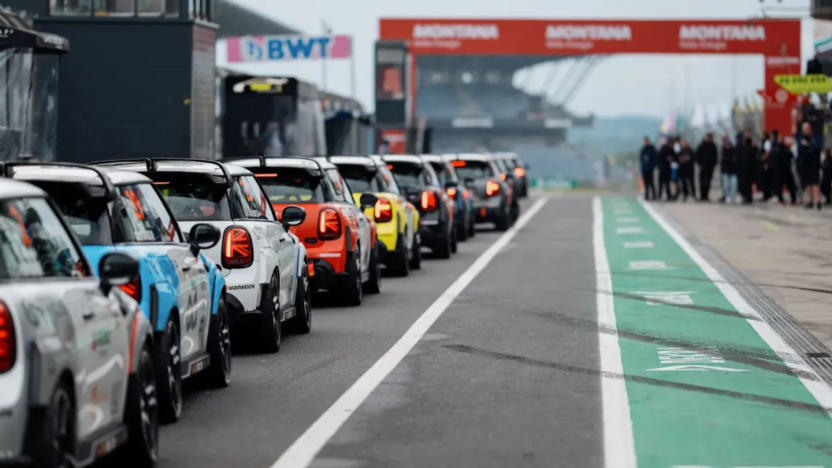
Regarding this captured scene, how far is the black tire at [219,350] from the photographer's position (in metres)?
11.4

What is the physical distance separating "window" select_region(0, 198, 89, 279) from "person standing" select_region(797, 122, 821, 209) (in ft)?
114

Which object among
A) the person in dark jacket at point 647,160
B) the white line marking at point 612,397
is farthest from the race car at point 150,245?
the person in dark jacket at point 647,160

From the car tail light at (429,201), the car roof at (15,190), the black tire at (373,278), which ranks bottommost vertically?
the black tire at (373,278)

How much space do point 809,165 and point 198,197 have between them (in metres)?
30.1

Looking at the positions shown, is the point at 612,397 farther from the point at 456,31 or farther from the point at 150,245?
the point at 456,31

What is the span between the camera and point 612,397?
11.3m

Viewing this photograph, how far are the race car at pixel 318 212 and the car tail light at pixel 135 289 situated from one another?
782cm

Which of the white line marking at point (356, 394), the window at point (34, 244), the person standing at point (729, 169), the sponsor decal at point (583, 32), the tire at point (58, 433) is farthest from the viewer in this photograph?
the sponsor decal at point (583, 32)

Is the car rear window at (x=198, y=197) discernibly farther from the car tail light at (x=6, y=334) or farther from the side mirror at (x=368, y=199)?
the car tail light at (x=6, y=334)

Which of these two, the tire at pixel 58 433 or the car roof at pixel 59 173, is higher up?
the car roof at pixel 59 173

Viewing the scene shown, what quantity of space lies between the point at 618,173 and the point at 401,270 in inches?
6067

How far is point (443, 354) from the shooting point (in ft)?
45.3

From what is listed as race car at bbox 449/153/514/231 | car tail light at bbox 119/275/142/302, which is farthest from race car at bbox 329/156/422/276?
race car at bbox 449/153/514/231

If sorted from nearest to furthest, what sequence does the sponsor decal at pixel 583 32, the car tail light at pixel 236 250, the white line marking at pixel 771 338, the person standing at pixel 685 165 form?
the white line marking at pixel 771 338 → the car tail light at pixel 236 250 → the person standing at pixel 685 165 → the sponsor decal at pixel 583 32
